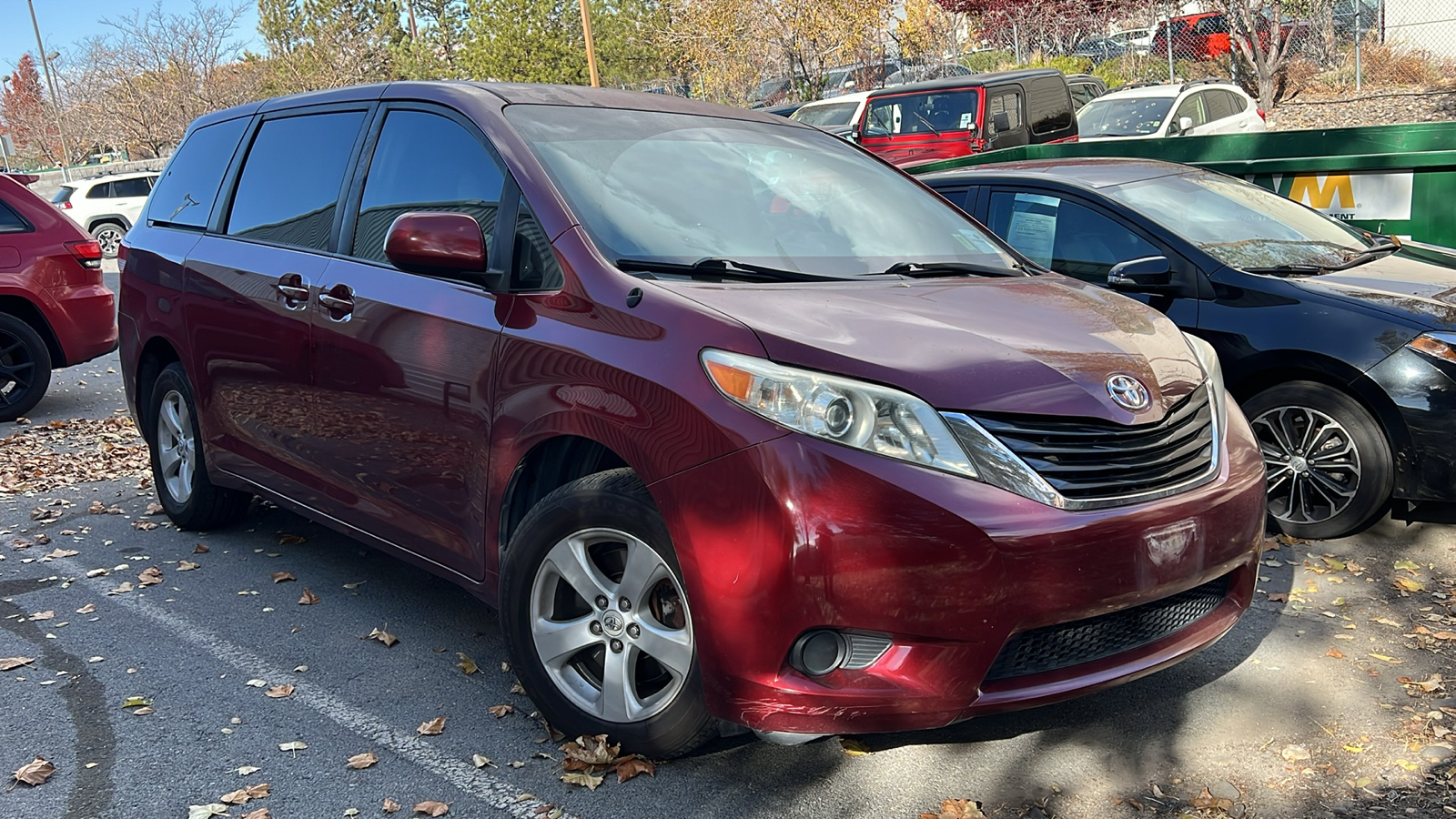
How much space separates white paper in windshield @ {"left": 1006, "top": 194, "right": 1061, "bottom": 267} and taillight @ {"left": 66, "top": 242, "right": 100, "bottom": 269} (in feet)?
22.2

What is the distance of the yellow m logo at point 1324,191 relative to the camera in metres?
7.26

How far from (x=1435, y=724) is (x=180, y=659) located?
391 centimetres

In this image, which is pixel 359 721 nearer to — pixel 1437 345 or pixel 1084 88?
pixel 1437 345

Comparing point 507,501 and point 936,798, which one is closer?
point 936,798

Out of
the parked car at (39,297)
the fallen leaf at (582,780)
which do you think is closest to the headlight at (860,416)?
the fallen leaf at (582,780)

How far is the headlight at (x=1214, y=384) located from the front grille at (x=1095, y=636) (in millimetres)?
443

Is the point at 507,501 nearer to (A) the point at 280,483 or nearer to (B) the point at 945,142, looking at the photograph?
(A) the point at 280,483

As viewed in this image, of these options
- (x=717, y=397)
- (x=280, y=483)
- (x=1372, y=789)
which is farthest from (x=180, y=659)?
(x=1372, y=789)

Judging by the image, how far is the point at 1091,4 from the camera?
2592 centimetres

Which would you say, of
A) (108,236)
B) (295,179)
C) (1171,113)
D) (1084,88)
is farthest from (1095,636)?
(108,236)

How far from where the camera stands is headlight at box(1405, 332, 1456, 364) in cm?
475

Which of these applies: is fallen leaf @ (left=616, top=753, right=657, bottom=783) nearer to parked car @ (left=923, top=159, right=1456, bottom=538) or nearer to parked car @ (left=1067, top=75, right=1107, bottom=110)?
parked car @ (left=923, top=159, right=1456, bottom=538)

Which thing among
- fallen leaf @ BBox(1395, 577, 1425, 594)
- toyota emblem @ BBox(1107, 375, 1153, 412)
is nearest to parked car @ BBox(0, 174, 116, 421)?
toyota emblem @ BBox(1107, 375, 1153, 412)

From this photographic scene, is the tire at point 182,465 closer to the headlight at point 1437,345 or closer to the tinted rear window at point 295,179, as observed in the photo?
the tinted rear window at point 295,179
